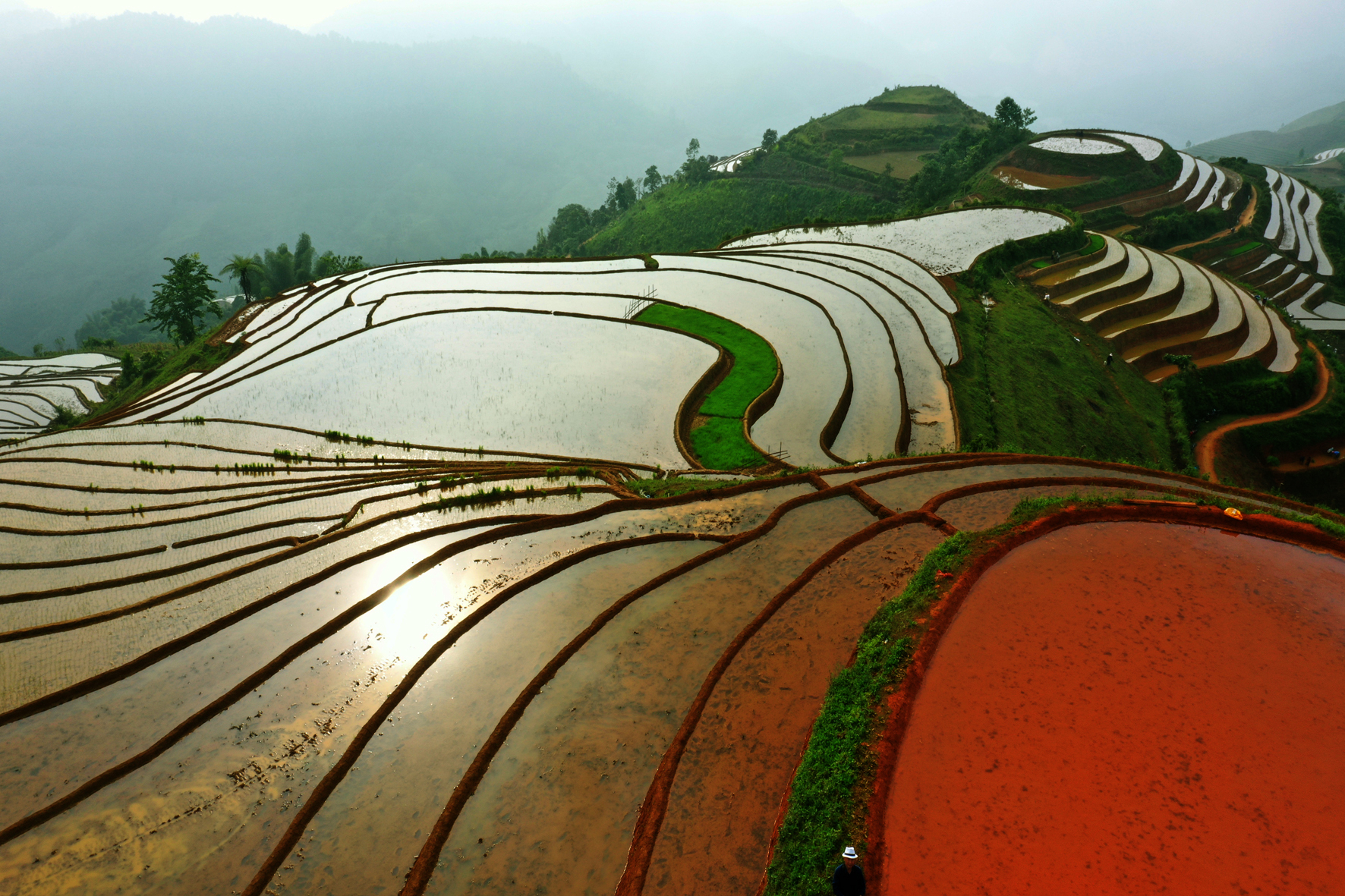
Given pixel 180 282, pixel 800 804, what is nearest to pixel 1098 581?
pixel 800 804

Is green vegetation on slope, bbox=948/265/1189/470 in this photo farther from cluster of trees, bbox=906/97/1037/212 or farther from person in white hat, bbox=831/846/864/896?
cluster of trees, bbox=906/97/1037/212

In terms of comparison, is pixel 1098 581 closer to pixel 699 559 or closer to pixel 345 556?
pixel 699 559

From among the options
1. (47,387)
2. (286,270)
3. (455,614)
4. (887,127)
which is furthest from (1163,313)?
(47,387)

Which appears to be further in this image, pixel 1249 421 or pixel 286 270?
pixel 286 270

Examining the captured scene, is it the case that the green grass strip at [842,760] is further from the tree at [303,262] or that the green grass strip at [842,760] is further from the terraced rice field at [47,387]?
the tree at [303,262]

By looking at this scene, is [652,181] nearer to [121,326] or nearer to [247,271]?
[247,271]
